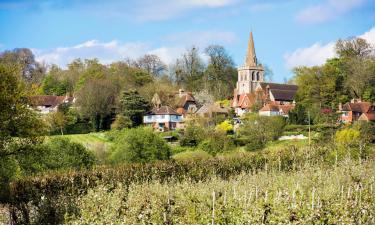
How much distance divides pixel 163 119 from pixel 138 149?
82.1 ft

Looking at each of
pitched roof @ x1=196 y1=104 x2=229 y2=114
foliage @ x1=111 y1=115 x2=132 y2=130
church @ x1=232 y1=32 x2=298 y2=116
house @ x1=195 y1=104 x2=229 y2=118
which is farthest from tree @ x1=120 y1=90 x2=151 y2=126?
church @ x1=232 y1=32 x2=298 y2=116

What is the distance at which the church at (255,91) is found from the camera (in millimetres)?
64000

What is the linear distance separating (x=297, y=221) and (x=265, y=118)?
120 feet

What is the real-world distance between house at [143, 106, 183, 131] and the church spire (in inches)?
958

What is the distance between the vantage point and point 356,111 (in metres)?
52.1

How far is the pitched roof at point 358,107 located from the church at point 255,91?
8.07 meters

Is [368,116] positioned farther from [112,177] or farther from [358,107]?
[112,177]

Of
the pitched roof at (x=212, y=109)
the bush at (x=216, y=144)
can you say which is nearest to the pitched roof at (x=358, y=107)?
the pitched roof at (x=212, y=109)

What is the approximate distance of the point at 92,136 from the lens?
51281 mm

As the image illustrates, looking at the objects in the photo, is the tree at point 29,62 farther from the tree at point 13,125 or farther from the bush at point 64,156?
the tree at point 13,125

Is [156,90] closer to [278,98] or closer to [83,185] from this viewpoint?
[278,98]

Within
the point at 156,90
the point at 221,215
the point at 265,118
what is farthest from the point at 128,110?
the point at 221,215

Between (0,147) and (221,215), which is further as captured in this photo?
(0,147)

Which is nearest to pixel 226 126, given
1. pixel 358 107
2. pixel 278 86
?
pixel 358 107
